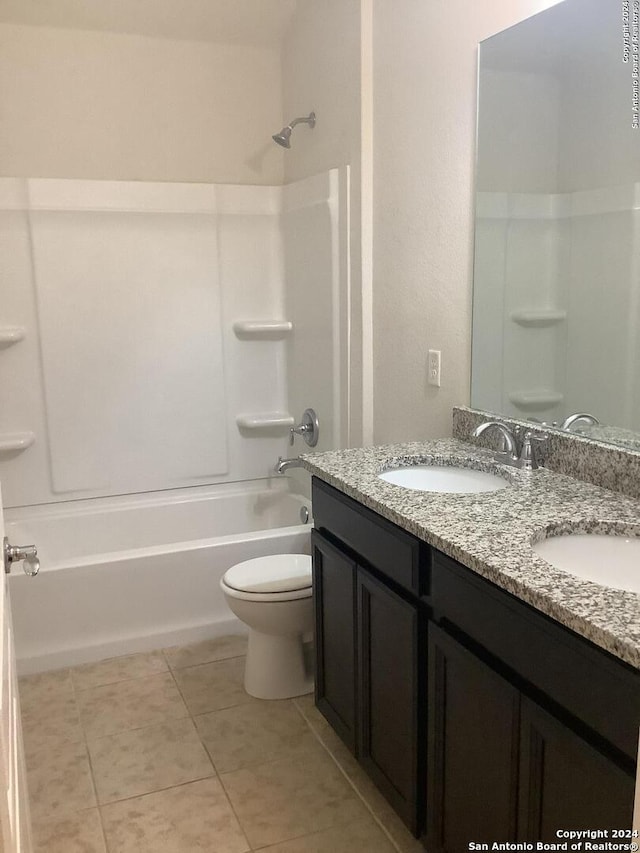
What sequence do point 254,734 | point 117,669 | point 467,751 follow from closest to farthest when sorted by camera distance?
point 467,751 < point 254,734 < point 117,669

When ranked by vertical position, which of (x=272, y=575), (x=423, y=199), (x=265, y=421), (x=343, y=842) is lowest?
(x=343, y=842)

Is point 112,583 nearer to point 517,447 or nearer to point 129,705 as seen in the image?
point 129,705

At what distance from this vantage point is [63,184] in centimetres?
319

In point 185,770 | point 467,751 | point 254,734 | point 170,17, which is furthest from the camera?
point 170,17

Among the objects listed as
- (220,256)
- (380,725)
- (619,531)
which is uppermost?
(220,256)

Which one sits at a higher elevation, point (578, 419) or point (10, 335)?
point (10, 335)

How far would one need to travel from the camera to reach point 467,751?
1.52m

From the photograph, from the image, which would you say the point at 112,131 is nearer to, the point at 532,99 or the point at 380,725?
the point at 532,99

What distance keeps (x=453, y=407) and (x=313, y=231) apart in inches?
45.5

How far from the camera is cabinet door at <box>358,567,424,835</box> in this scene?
171cm

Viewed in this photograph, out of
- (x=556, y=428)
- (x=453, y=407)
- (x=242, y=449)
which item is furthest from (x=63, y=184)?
(x=556, y=428)

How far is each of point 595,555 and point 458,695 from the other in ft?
1.29

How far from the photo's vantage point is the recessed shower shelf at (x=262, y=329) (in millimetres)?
3539
